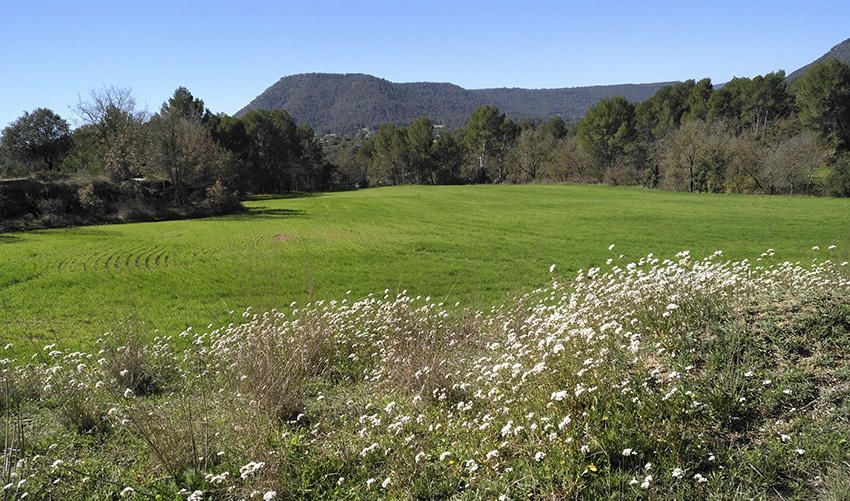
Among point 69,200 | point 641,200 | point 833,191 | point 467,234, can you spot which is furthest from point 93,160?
point 833,191

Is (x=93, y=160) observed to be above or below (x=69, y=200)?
above

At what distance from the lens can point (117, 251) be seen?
27.4 meters

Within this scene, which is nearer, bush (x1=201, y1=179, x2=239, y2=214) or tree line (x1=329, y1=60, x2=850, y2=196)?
bush (x1=201, y1=179, x2=239, y2=214)

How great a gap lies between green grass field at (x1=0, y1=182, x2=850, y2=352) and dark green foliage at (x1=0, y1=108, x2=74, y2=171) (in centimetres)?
2750

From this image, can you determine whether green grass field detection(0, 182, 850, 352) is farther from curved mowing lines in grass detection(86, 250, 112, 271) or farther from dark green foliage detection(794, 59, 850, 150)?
dark green foliage detection(794, 59, 850, 150)

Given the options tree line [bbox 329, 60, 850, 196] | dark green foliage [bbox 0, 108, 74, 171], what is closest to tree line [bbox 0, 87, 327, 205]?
dark green foliage [bbox 0, 108, 74, 171]

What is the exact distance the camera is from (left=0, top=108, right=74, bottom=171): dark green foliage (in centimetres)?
5465

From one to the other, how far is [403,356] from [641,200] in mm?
55177

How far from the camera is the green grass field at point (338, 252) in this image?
1562 cm

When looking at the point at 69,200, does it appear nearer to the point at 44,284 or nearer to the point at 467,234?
the point at 44,284

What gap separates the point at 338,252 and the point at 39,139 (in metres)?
49.6

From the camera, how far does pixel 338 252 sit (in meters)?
27.5

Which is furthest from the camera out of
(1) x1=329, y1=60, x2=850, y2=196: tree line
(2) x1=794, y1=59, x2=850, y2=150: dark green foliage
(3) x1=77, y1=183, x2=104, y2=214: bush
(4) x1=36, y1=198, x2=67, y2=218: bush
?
(2) x1=794, y1=59, x2=850, y2=150: dark green foliage

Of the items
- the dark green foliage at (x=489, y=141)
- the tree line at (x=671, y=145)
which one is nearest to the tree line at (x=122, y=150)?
the tree line at (x=671, y=145)
